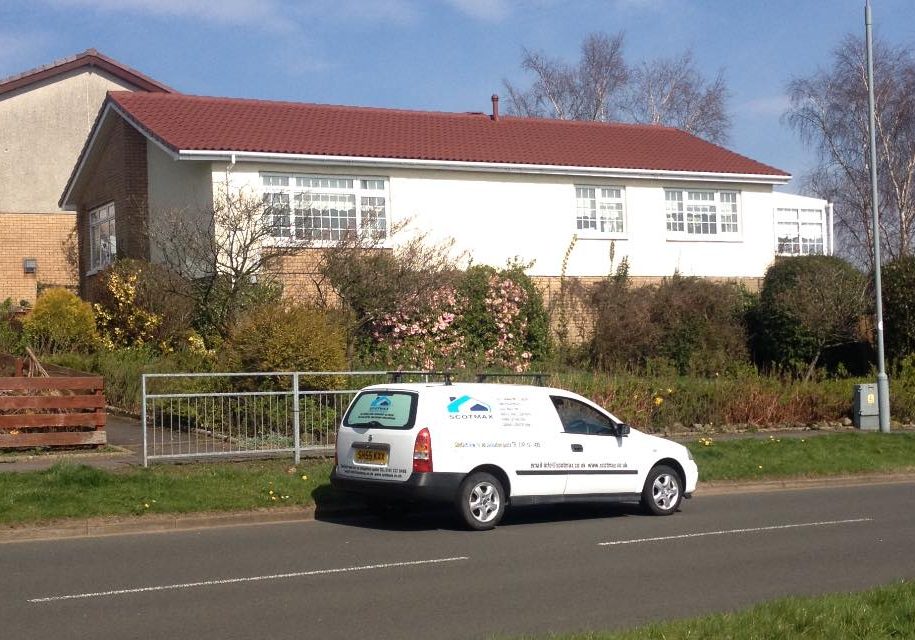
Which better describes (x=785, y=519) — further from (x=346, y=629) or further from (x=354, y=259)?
(x=354, y=259)

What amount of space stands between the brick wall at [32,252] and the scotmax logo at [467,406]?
21437mm

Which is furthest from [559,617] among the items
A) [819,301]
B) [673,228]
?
[673,228]

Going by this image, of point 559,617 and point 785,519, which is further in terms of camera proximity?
point 785,519

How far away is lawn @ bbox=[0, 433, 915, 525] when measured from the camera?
13.1 metres

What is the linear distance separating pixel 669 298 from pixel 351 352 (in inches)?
369

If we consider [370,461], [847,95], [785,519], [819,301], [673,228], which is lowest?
[785,519]

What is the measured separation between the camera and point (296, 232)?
82.4 feet

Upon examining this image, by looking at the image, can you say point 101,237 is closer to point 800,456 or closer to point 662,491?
point 800,456

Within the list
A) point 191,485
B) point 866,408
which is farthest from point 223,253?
point 866,408

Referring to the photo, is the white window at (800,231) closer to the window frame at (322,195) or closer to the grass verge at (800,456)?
the window frame at (322,195)

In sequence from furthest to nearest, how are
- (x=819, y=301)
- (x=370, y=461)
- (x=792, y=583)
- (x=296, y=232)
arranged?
1. (x=819, y=301)
2. (x=296, y=232)
3. (x=370, y=461)
4. (x=792, y=583)

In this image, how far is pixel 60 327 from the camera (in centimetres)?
2638

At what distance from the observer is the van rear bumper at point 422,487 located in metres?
12.8

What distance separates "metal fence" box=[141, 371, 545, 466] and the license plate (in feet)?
8.18
